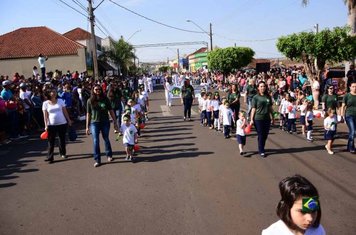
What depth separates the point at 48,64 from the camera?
39781 millimetres

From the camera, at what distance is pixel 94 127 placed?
828cm

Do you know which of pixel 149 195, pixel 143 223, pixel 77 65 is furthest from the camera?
pixel 77 65

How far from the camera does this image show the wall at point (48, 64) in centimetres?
3916

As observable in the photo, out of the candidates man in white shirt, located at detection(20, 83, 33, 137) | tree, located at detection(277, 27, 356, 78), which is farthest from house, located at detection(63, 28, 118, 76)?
man in white shirt, located at detection(20, 83, 33, 137)

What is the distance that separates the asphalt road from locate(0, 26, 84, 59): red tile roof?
31.8 metres

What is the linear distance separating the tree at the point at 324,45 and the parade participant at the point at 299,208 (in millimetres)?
16806

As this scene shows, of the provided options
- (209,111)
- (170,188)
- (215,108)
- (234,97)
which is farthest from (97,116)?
(209,111)

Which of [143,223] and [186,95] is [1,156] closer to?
[143,223]

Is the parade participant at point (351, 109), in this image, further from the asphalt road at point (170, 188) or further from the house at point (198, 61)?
the house at point (198, 61)

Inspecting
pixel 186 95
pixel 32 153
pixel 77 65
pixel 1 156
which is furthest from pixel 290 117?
pixel 77 65

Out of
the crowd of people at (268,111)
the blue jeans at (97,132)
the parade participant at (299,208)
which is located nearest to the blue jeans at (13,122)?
the blue jeans at (97,132)

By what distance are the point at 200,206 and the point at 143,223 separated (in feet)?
3.25

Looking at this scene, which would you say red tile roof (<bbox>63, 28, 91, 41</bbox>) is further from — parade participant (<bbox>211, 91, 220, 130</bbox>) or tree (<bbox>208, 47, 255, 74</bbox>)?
parade participant (<bbox>211, 91, 220, 130</bbox>)

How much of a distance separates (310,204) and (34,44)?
4311 cm
